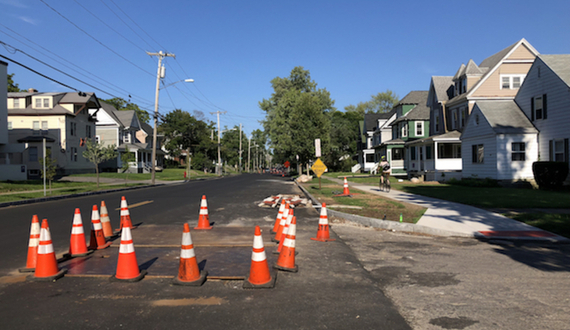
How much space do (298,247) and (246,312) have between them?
3583mm

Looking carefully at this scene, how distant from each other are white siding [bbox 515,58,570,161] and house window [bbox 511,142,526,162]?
0.87 m

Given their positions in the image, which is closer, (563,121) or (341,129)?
(563,121)

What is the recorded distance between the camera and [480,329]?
393cm

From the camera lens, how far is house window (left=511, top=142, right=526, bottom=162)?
936 inches

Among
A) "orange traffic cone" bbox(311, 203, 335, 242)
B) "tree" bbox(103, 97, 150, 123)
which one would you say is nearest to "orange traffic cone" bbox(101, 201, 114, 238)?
"orange traffic cone" bbox(311, 203, 335, 242)

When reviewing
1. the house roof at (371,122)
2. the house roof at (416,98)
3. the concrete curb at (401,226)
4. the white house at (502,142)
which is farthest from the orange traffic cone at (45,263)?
the house roof at (371,122)

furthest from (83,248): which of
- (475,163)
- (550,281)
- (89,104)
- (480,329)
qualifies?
(89,104)

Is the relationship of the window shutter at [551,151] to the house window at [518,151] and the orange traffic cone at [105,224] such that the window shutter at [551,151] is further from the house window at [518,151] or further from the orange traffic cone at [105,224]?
the orange traffic cone at [105,224]

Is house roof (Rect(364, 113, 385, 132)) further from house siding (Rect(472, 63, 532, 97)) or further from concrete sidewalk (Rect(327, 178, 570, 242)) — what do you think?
concrete sidewalk (Rect(327, 178, 570, 242))

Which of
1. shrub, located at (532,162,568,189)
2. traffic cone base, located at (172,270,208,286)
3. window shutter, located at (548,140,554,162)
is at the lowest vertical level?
traffic cone base, located at (172,270,208,286)

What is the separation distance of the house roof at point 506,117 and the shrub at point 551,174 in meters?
3.47

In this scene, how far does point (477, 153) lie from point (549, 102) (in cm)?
534

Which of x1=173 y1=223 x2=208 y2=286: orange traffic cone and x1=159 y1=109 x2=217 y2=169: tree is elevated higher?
x1=159 y1=109 x2=217 y2=169: tree

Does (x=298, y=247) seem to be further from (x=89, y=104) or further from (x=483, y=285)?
(x=89, y=104)
